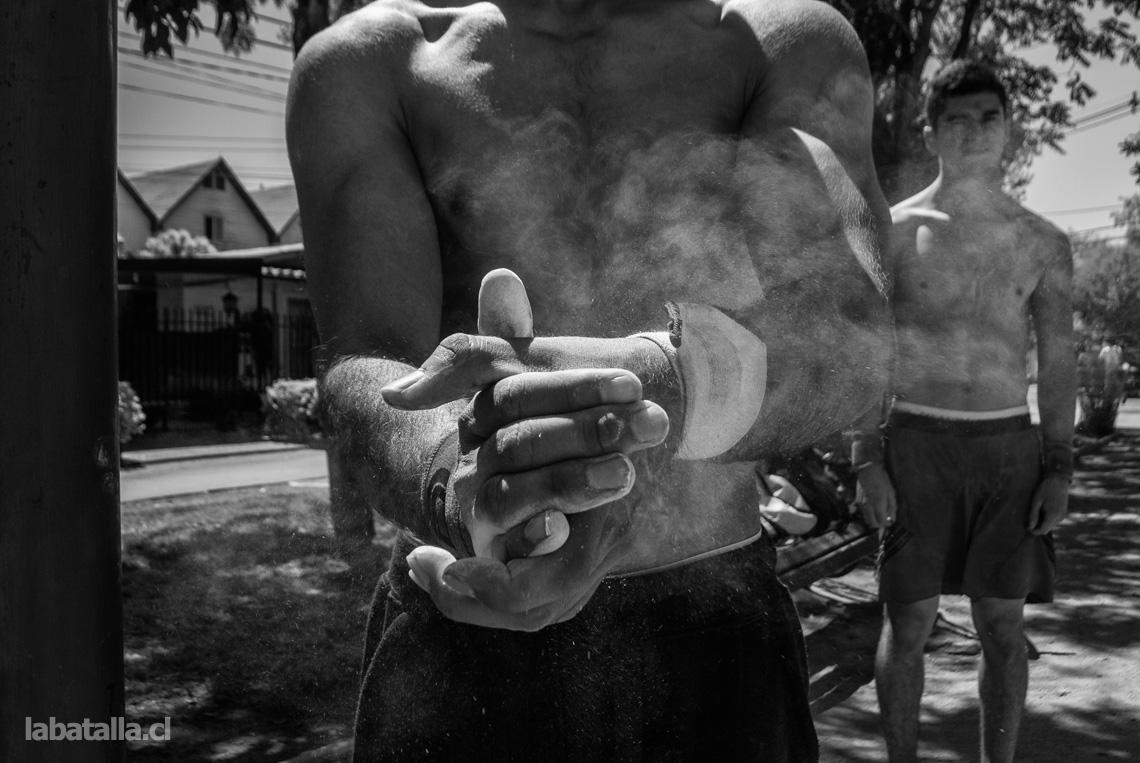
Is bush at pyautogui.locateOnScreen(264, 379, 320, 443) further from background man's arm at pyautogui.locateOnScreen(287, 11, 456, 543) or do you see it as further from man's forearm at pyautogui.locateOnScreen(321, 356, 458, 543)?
man's forearm at pyautogui.locateOnScreen(321, 356, 458, 543)

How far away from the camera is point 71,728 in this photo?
1.48 m

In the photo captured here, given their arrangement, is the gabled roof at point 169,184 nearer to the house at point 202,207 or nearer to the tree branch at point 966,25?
the house at point 202,207

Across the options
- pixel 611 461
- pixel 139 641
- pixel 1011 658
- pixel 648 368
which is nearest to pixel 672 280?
pixel 648 368

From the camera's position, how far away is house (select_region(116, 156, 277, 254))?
4028 centimetres

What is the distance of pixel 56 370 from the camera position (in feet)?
4.60

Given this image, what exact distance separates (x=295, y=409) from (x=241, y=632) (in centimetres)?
900

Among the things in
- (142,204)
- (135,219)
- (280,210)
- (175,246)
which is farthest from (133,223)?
(280,210)

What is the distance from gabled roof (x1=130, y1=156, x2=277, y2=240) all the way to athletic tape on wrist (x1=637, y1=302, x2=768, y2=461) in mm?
41961

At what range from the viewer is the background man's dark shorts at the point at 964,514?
3314 mm

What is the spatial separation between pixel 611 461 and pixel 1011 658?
287 cm

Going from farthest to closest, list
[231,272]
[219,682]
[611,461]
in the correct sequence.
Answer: [231,272] → [219,682] → [611,461]

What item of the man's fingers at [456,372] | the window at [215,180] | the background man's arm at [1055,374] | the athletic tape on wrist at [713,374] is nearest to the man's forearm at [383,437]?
the man's fingers at [456,372]

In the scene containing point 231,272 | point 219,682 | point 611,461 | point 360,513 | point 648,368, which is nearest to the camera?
point 611,461

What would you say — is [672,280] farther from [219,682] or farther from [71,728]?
[219,682]
